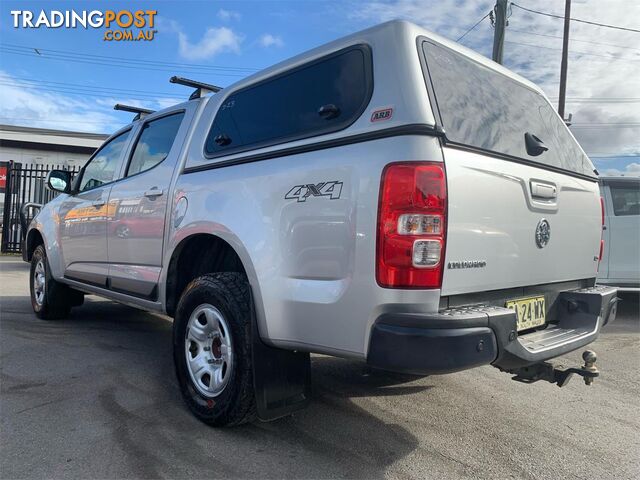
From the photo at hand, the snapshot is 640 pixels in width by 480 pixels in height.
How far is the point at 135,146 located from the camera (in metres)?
4.46

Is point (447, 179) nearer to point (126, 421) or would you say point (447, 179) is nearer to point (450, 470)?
point (450, 470)

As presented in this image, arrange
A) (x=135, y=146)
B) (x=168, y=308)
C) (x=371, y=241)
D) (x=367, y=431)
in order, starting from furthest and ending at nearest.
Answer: (x=135, y=146) → (x=168, y=308) → (x=367, y=431) → (x=371, y=241)

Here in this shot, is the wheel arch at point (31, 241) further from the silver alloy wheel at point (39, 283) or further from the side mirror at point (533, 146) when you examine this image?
the side mirror at point (533, 146)

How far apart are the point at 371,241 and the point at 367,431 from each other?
141 cm

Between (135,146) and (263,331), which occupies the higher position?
(135,146)

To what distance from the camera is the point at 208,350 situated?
10.1ft

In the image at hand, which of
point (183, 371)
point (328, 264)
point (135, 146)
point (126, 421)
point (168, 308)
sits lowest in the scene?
point (126, 421)

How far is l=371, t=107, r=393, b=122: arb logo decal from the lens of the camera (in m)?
2.31

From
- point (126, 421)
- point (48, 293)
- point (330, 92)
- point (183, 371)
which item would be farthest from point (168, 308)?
point (48, 293)

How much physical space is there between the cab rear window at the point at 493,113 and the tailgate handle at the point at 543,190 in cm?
16

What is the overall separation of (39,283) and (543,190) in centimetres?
552

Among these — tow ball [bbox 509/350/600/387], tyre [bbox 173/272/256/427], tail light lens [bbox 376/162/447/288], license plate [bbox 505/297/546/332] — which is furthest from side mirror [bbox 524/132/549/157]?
tyre [bbox 173/272/256/427]

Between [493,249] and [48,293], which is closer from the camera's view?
[493,249]

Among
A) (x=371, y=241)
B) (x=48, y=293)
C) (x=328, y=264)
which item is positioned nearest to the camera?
(x=371, y=241)
